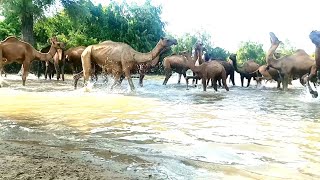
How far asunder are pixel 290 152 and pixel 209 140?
0.90 meters

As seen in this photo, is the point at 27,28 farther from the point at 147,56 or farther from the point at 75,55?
the point at 147,56

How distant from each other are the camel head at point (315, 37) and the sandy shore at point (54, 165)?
811cm

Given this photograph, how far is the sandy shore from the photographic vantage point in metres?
2.78

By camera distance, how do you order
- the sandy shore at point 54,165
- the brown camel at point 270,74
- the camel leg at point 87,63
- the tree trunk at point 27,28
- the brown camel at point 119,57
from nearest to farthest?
the sandy shore at point 54,165 → the brown camel at point 119,57 → the camel leg at point 87,63 → the brown camel at point 270,74 → the tree trunk at point 27,28

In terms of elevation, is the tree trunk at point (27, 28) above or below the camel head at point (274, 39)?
above

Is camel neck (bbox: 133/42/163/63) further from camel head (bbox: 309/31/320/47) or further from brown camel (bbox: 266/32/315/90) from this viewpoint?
Result: camel head (bbox: 309/31/320/47)

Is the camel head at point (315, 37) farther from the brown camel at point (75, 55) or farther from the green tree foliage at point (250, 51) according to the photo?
the green tree foliage at point (250, 51)

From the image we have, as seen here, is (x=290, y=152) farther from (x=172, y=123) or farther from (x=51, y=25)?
(x=51, y=25)

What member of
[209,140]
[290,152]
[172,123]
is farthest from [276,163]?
[172,123]

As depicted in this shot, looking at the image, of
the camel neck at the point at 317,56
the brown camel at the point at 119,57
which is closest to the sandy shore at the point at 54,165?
the camel neck at the point at 317,56

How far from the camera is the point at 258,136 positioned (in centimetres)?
475

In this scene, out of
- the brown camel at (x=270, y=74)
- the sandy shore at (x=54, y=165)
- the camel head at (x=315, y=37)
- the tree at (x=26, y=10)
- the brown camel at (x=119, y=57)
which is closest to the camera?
the sandy shore at (x=54, y=165)

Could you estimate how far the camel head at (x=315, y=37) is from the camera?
10141 millimetres

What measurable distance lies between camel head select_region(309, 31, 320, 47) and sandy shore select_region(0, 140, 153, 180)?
319 inches
